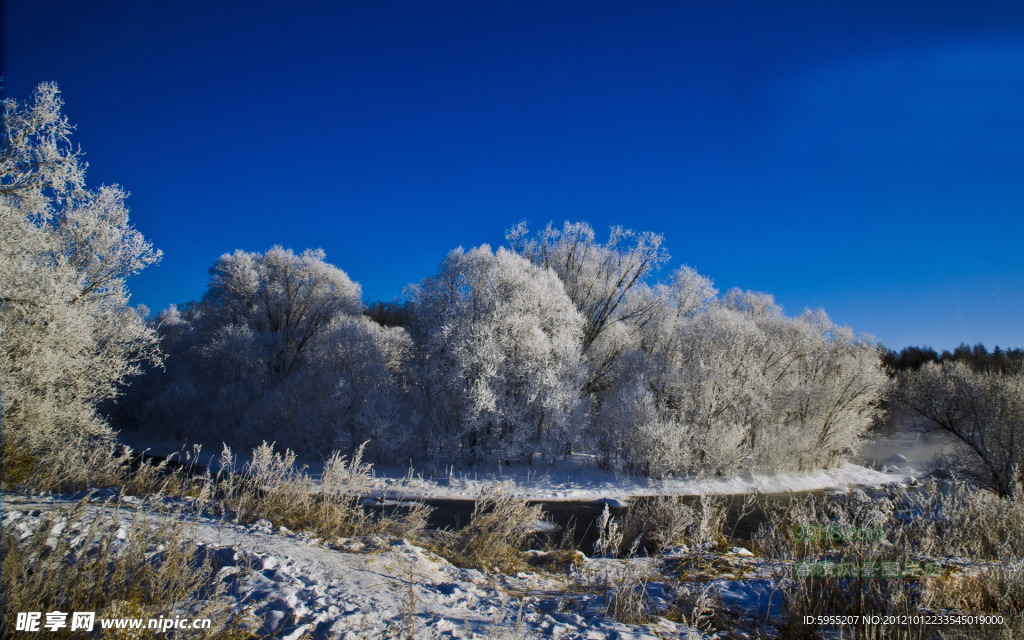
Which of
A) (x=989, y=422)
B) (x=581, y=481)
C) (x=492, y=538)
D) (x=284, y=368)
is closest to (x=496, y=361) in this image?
(x=581, y=481)

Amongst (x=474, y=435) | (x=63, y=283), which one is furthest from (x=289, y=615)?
(x=474, y=435)

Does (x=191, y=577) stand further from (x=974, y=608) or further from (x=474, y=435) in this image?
(x=474, y=435)

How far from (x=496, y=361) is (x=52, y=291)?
48.9 feet

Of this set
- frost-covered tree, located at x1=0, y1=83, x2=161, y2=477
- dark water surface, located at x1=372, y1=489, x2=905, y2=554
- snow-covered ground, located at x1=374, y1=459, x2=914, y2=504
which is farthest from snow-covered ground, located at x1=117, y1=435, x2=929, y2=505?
frost-covered tree, located at x1=0, y1=83, x2=161, y2=477

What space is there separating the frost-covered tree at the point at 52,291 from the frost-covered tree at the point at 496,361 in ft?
39.5

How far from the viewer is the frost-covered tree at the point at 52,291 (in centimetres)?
905

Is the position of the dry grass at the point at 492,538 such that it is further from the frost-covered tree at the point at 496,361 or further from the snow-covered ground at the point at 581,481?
the frost-covered tree at the point at 496,361

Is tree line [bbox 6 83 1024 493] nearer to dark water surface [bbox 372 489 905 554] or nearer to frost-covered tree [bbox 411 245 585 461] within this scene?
frost-covered tree [bbox 411 245 585 461]

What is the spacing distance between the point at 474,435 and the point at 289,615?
19.4m

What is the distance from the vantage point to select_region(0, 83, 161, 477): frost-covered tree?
9.05 metres

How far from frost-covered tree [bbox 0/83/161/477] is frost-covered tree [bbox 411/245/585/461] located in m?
12.0

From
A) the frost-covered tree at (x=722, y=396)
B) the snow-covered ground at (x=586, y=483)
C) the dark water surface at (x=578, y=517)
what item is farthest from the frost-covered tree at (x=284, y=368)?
the frost-covered tree at (x=722, y=396)

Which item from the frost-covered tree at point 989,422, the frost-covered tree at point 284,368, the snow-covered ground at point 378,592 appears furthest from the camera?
the frost-covered tree at point 284,368

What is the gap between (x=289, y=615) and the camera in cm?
369
